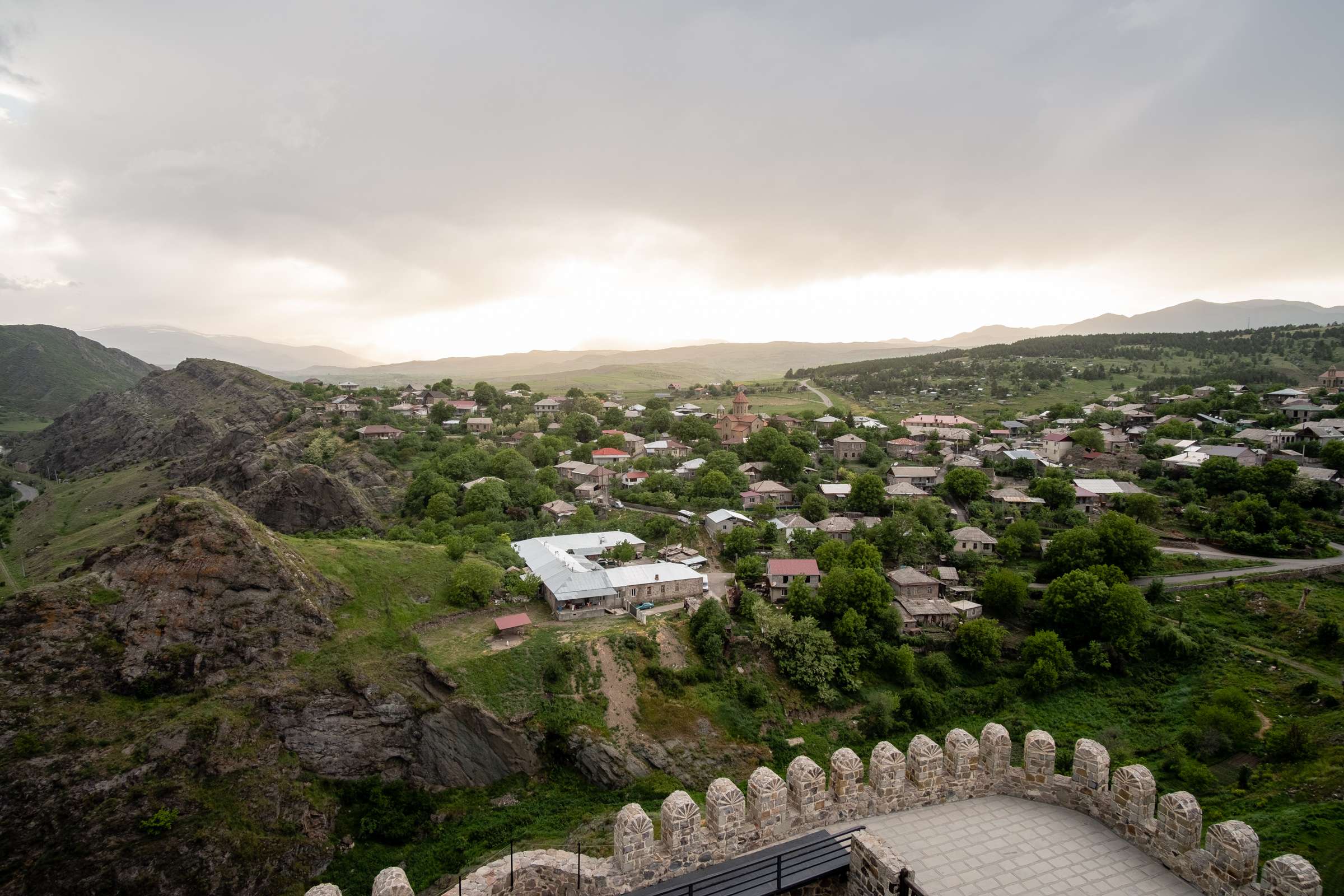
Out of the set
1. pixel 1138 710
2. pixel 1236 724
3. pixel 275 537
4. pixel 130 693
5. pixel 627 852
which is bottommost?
pixel 1138 710

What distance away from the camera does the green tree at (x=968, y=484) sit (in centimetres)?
5438

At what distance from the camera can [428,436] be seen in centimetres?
7031

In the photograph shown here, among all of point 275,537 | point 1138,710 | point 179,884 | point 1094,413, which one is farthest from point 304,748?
point 1094,413

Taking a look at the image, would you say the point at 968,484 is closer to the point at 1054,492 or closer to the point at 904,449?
the point at 1054,492

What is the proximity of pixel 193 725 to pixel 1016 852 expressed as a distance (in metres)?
27.8

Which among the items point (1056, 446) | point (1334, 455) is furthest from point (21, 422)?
point (1334, 455)

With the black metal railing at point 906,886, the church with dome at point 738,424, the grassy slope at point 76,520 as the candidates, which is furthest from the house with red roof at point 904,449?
the grassy slope at point 76,520

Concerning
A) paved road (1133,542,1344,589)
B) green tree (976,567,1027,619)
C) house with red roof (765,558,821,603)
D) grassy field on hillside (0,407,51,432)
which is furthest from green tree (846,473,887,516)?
grassy field on hillside (0,407,51,432)

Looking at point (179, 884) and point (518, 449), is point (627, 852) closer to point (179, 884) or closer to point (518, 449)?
point (179, 884)

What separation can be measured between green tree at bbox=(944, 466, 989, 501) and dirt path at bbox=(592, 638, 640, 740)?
37707 mm

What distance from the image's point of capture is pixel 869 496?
5169 centimetres

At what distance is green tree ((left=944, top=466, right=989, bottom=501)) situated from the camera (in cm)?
5438

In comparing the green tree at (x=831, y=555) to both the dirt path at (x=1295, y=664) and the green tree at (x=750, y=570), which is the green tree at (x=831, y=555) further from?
the dirt path at (x=1295, y=664)

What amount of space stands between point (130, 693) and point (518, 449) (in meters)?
46.6
